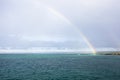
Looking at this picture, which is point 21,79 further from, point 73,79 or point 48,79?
point 73,79

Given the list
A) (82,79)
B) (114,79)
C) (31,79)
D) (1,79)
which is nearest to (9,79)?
(1,79)

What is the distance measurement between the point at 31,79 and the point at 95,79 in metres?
18.0

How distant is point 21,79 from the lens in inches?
2194

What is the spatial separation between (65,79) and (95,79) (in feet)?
27.8

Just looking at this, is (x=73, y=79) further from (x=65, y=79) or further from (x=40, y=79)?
(x=40, y=79)

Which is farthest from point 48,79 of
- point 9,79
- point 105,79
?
point 105,79

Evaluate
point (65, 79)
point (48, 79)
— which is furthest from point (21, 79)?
point (65, 79)

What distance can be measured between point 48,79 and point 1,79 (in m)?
13.3

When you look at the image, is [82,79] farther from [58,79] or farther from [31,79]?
[31,79]

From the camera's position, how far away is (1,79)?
55.9 m

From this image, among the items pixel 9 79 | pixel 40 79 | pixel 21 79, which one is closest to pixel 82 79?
pixel 40 79

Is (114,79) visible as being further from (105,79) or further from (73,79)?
(73,79)

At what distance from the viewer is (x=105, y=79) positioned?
2196 inches

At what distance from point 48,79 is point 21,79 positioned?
25.0 feet
